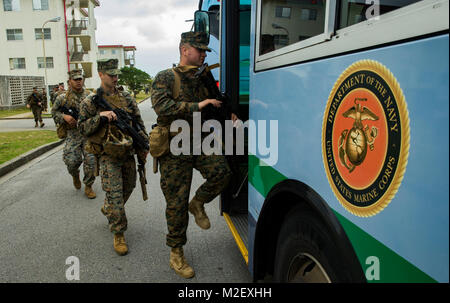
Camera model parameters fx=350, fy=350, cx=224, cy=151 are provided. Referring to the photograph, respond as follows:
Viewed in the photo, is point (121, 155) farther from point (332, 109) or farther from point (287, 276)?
point (332, 109)

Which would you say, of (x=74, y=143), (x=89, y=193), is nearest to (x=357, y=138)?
(x=89, y=193)

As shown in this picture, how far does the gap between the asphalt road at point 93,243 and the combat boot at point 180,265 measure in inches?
1.8

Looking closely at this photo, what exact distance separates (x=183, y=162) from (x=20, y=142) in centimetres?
927

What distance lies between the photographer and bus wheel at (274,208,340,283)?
4.73 ft

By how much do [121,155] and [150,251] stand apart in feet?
3.37

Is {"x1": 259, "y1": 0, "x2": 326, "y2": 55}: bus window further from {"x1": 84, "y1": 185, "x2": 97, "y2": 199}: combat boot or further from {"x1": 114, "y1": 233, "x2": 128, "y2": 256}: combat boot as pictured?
{"x1": 84, "y1": 185, "x2": 97, "y2": 199}: combat boot

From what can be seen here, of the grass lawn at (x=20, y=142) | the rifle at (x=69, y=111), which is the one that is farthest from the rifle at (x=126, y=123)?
the grass lawn at (x=20, y=142)

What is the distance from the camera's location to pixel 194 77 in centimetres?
281

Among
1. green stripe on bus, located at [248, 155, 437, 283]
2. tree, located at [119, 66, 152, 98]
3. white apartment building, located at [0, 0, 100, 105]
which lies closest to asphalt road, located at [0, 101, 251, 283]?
green stripe on bus, located at [248, 155, 437, 283]

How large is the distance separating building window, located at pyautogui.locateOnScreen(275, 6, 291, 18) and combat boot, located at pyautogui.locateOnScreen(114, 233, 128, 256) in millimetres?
2636

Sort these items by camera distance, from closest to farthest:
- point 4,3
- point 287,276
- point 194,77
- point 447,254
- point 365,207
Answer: point 447,254, point 365,207, point 287,276, point 194,77, point 4,3

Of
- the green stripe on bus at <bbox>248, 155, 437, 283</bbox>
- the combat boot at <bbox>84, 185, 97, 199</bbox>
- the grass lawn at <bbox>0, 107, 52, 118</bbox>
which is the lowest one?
the grass lawn at <bbox>0, 107, 52, 118</bbox>

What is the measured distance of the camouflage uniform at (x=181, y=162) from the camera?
2.79m

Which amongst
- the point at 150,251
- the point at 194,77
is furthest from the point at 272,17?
the point at 150,251
